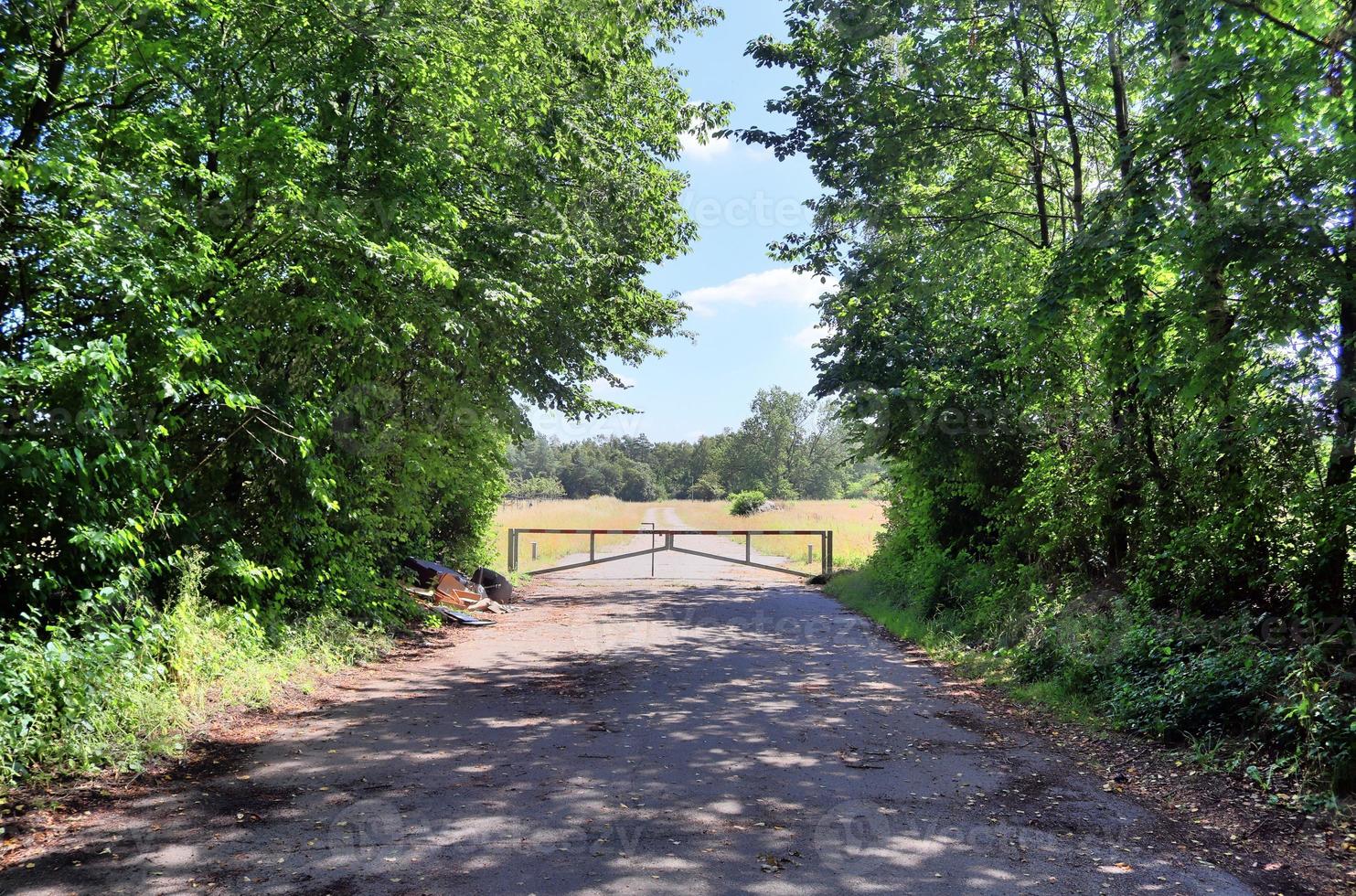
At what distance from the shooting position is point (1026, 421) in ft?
43.1

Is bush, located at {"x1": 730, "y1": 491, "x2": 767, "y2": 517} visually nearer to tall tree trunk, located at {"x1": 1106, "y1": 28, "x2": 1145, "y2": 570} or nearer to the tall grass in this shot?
tall tree trunk, located at {"x1": 1106, "y1": 28, "x2": 1145, "y2": 570}

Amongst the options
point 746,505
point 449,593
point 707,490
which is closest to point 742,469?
point 707,490

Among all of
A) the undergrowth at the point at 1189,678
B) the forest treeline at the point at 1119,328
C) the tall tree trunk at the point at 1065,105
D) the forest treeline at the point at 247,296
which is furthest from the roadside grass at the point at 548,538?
the tall tree trunk at the point at 1065,105

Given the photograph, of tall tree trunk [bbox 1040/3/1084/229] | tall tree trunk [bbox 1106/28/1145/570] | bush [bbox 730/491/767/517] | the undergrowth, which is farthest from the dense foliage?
bush [bbox 730/491/767/517]

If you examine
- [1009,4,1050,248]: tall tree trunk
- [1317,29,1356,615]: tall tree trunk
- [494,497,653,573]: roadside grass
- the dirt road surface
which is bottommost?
[494,497,653,573]: roadside grass

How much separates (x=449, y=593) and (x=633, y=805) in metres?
10.6

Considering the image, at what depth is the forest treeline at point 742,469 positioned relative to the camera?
110 meters

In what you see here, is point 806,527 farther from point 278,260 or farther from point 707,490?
point 707,490

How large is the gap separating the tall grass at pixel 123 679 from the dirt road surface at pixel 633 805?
2.03 feet

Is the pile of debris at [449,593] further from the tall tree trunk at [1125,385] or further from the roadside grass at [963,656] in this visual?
the tall tree trunk at [1125,385]

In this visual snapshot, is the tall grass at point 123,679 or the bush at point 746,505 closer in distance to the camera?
the tall grass at point 123,679

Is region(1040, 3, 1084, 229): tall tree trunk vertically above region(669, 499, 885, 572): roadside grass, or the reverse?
region(1040, 3, 1084, 229): tall tree trunk

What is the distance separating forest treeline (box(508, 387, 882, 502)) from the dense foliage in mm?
83403

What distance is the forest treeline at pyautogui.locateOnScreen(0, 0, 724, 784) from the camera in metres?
6.38
